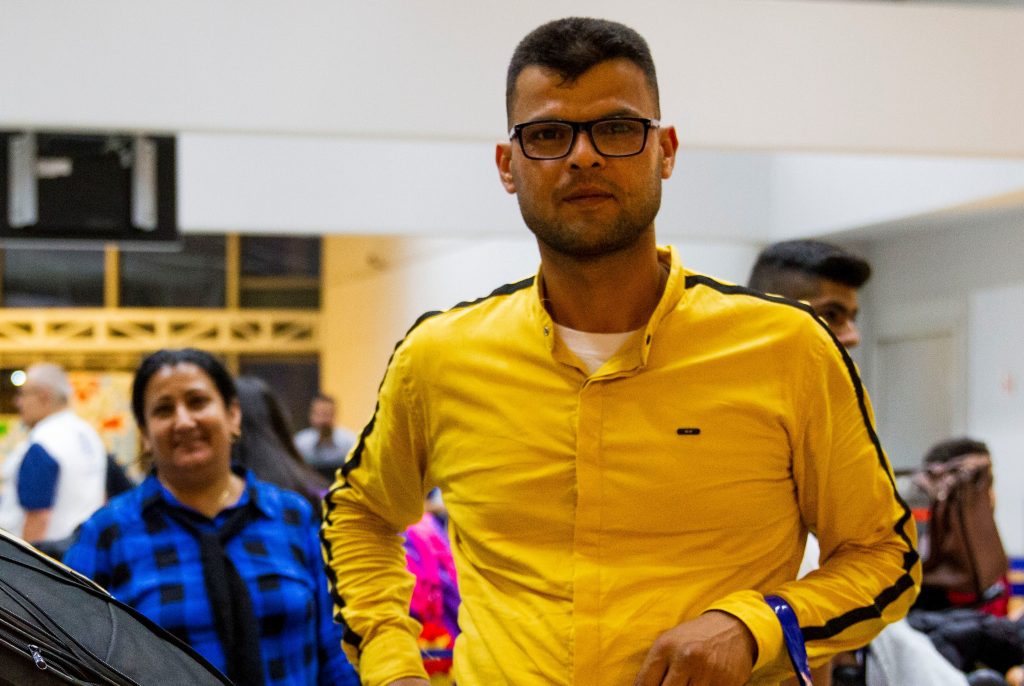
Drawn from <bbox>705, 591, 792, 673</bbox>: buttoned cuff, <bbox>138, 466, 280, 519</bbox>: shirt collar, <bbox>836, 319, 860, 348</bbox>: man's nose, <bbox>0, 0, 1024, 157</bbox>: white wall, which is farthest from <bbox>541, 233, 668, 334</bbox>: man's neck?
<bbox>0, 0, 1024, 157</bbox>: white wall

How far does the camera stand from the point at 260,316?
672 inches

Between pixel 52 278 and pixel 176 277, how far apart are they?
151 cm

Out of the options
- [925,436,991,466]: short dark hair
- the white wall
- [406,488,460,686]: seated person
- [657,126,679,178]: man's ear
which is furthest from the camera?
the white wall

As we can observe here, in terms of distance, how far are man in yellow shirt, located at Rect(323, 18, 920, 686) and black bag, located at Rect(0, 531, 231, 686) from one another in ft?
1.33

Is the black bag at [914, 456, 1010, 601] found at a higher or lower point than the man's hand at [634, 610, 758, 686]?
lower

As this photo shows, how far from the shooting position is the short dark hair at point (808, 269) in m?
2.67

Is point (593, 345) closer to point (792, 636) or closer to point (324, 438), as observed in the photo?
point (792, 636)

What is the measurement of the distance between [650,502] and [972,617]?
3.32 m

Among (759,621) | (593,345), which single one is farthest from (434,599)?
(759,621)

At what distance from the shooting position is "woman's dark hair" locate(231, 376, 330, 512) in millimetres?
3631

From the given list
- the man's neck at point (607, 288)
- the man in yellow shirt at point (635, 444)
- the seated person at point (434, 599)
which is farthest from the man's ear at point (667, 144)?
the seated person at point (434, 599)

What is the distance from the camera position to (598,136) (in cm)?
154

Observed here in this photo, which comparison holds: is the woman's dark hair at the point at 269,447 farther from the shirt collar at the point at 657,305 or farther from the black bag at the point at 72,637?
the black bag at the point at 72,637

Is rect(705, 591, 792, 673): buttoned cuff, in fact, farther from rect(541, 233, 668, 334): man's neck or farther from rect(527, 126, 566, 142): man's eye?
rect(527, 126, 566, 142): man's eye
